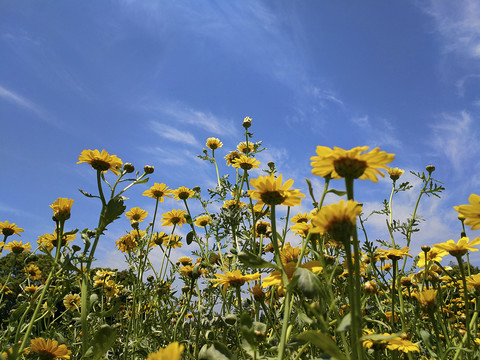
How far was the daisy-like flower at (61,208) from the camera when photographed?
167cm

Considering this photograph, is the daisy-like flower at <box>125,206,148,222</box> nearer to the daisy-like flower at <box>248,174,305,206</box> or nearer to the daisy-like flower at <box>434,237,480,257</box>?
the daisy-like flower at <box>248,174,305,206</box>

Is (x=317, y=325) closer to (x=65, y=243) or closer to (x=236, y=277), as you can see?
(x=236, y=277)

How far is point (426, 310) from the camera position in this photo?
Answer: 5.98 feet

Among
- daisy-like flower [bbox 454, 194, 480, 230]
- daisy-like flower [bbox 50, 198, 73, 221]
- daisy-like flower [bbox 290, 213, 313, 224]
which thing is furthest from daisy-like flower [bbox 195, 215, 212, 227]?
daisy-like flower [bbox 454, 194, 480, 230]

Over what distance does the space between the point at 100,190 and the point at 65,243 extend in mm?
1055

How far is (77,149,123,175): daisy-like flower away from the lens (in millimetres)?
1772

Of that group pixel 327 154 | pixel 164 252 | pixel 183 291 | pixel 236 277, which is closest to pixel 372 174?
pixel 327 154

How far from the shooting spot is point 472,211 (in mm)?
1088

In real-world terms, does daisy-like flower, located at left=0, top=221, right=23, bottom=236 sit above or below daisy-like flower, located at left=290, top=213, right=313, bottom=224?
below

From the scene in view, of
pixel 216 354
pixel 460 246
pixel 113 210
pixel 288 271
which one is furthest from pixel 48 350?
pixel 460 246

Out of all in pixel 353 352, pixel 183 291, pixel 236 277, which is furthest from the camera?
pixel 183 291

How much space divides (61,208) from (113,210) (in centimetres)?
35

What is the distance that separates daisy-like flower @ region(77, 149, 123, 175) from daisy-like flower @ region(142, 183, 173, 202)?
43.1 inches

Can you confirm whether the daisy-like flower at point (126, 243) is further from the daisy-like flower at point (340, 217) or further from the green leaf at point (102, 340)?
the daisy-like flower at point (340, 217)
